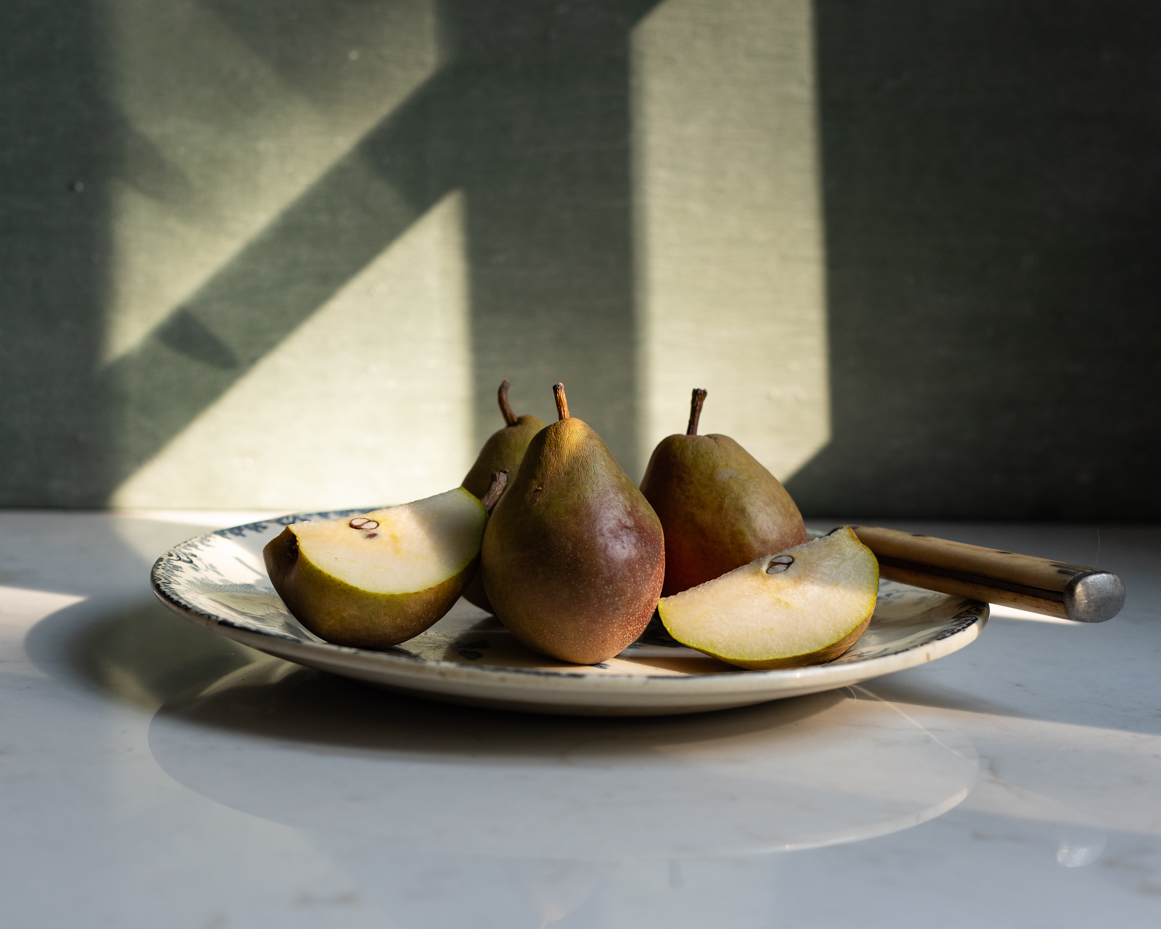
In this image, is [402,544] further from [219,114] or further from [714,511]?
[219,114]

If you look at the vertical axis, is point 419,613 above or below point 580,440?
below

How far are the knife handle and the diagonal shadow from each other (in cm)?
94

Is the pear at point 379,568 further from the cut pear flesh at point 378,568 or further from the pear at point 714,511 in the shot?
the pear at point 714,511

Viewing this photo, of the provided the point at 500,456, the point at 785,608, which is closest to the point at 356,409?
the point at 500,456

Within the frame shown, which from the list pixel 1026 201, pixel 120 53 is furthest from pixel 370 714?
pixel 120 53

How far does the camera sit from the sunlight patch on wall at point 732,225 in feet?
5.13

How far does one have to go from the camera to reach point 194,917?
0.34 m

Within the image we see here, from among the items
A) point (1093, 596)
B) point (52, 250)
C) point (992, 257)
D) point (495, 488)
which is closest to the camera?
point (1093, 596)

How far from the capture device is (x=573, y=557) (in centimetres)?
54

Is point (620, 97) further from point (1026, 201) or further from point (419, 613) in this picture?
point (419, 613)

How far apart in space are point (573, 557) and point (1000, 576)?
276 mm

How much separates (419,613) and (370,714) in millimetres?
66

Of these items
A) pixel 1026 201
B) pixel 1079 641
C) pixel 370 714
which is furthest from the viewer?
pixel 1026 201

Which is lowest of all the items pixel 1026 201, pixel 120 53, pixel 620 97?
pixel 1026 201
